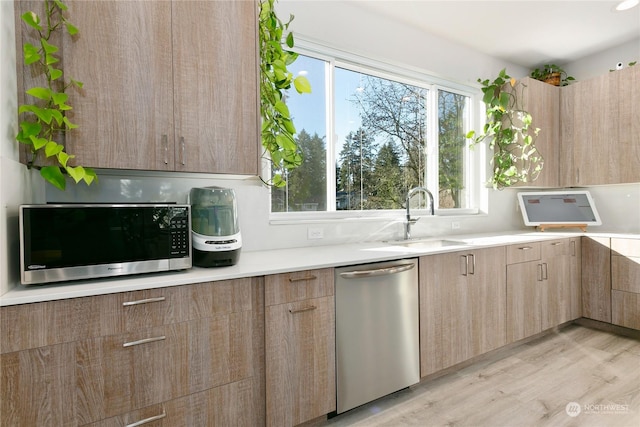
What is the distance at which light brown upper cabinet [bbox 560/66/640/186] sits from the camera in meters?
3.00

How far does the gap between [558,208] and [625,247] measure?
0.69m

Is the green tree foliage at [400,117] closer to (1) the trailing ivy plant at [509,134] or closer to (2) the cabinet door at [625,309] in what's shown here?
(1) the trailing ivy plant at [509,134]

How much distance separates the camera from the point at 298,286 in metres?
1.60

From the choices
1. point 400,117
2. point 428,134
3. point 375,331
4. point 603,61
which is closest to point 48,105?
point 375,331

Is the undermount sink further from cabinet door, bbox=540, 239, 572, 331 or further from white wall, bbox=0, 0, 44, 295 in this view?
white wall, bbox=0, 0, 44, 295

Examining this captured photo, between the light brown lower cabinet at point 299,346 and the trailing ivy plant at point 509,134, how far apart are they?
8.34 feet

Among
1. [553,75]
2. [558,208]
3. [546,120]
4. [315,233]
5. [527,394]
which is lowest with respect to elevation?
[527,394]

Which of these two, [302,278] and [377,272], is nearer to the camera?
[302,278]

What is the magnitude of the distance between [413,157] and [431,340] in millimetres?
1685

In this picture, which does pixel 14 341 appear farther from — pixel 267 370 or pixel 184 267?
pixel 267 370

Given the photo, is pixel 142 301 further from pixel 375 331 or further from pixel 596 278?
pixel 596 278

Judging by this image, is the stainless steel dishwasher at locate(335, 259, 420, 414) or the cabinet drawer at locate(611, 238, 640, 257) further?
the cabinet drawer at locate(611, 238, 640, 257)

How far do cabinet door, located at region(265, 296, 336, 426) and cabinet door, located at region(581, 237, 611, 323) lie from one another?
2.72 m

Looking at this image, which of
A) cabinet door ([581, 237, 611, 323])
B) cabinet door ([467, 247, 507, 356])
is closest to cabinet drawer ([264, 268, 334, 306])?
cabinet door ([467, 247, 507, 356])
